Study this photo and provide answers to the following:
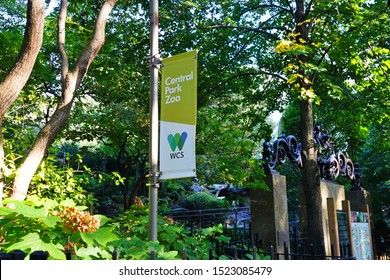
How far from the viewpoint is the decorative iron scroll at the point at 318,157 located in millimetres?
11227

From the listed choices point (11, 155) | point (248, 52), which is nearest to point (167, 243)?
point (11, 155)

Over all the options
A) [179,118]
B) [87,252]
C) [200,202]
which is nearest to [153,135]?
[179,118]

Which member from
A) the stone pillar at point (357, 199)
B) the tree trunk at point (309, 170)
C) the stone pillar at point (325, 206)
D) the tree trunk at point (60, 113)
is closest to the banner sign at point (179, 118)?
the tree trunk at point (60, 113)

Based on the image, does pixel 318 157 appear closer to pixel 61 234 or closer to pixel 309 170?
pixel 309 170

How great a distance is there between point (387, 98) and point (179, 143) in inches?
347

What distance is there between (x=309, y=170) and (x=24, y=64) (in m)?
9.46

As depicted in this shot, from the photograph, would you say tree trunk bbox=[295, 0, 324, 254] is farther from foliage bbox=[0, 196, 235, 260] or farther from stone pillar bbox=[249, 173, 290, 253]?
foliage bbox=[0, 196, 235, 260]

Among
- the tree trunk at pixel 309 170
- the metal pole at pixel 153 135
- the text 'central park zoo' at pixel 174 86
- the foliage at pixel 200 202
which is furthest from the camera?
the foliage at pixel 200 202

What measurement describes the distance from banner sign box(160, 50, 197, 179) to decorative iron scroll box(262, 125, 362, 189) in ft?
18.7

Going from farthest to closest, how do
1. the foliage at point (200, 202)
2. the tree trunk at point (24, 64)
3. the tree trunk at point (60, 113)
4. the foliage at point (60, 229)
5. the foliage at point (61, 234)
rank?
the foliage at point (200, 202)
the tree trunk at point (60, 113)
the tree trunk at point (24, 64)
the foliage at point (60, 229)
the foliage at point (61, 234)

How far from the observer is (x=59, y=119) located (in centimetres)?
664

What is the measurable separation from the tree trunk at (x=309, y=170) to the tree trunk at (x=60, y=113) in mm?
7013

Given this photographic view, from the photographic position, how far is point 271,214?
10336mm

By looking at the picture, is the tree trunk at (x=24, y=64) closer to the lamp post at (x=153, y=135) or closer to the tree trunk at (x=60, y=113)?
the tree trunk at (x=60, y=113)
